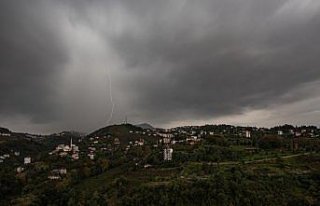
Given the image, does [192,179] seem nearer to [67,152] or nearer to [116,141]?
[67,152]

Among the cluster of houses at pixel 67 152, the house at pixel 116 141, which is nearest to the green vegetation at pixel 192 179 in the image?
the cluster of houses at pixel 67 152

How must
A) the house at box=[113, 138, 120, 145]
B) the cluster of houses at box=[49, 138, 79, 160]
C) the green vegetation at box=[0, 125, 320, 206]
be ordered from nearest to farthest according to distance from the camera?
1. the green vegetation at box=[0, 125, 320, 206]
2. the cluster of houses at box=[49, 138, 79, 160]
3. the house at box=[113, 138, 120, 145]

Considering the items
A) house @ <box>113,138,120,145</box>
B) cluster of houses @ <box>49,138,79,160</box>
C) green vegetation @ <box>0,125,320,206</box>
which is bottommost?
green vegetation @ <box>0,125,320,206</box>

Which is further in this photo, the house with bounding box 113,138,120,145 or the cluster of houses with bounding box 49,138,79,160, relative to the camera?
the house with bounding box 113,138,120,145

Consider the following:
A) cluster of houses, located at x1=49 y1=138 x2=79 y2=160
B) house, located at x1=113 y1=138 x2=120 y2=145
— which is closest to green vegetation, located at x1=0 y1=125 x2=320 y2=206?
cluster of houses, located at x1=49 y1=138 x2=79 y2=160

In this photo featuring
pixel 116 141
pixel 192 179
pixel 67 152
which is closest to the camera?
pixel 192 179

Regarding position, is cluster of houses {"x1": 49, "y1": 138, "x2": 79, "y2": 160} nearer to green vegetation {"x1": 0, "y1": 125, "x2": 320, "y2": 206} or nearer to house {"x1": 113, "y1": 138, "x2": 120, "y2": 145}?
green vegetation {"x1": 0, "y1": 125, "x2": 320, "y2": 206}

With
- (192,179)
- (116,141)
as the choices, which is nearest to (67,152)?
(116,141)

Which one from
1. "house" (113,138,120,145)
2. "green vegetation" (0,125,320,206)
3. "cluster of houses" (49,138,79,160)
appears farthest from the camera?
"house" (113,138,120,145)

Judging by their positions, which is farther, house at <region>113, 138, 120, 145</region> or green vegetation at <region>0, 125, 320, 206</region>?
house at <region>113, 138, 120, 145</region>

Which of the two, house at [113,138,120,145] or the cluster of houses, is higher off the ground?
house at [113,138,120,145]

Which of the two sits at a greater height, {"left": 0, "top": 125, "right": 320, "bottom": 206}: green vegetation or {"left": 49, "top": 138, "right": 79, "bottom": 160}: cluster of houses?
{"left": 49, "top": 138, "right": 79, "bottom": 160}: cluster of houses

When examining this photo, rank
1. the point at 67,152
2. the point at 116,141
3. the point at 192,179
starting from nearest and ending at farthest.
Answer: the point at 192,179
the point at 67,152
the point at 116,141
